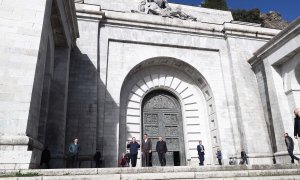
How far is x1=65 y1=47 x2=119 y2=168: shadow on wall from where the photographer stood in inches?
505

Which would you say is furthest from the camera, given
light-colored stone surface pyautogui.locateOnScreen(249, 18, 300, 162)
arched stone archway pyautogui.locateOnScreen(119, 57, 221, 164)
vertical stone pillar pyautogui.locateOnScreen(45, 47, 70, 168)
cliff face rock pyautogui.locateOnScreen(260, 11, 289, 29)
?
cliff face rock pyautogui.locateOnScreen(260, 11, 289, 29)

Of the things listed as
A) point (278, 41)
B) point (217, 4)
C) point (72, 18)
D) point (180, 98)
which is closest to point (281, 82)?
point (278, 41)

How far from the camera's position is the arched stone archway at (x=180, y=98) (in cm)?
1538

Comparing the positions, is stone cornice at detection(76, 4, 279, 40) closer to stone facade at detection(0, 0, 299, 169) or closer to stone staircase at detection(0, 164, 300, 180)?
stone facade at detection(0, 0, 299, 169)

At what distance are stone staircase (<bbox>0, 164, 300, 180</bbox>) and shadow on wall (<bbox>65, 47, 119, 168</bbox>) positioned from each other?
260 inches

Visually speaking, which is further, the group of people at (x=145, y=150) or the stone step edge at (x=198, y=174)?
the group of people at (x=145, y=150)

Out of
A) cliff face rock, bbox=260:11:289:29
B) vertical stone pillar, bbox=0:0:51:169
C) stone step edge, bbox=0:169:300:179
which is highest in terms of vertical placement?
cliff face rock, bbox=260:11:289:29

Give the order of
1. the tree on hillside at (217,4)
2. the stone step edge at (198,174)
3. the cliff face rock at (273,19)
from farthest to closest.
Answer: the cliff face rock at (273,19) → the tree on hillside at (217,4) → the stone step edge at (198,174)

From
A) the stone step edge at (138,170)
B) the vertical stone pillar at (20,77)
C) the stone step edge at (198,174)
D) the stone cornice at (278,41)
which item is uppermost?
the stone cornice at (278,41)

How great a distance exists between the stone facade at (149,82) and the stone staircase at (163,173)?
15.4 ft

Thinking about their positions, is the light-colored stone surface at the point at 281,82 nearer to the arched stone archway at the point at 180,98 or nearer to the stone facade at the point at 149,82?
the stone facade at the point at 149,82

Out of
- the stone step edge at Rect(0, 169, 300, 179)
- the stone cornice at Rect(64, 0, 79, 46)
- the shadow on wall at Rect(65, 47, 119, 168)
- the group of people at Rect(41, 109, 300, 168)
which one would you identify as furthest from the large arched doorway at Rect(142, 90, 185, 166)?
the stone step edge at Rect(0, 169, 300, 179)

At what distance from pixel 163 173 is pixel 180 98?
10.6 meters

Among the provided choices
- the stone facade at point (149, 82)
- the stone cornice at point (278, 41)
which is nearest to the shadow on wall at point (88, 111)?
the stone facade at point (149, 82)
